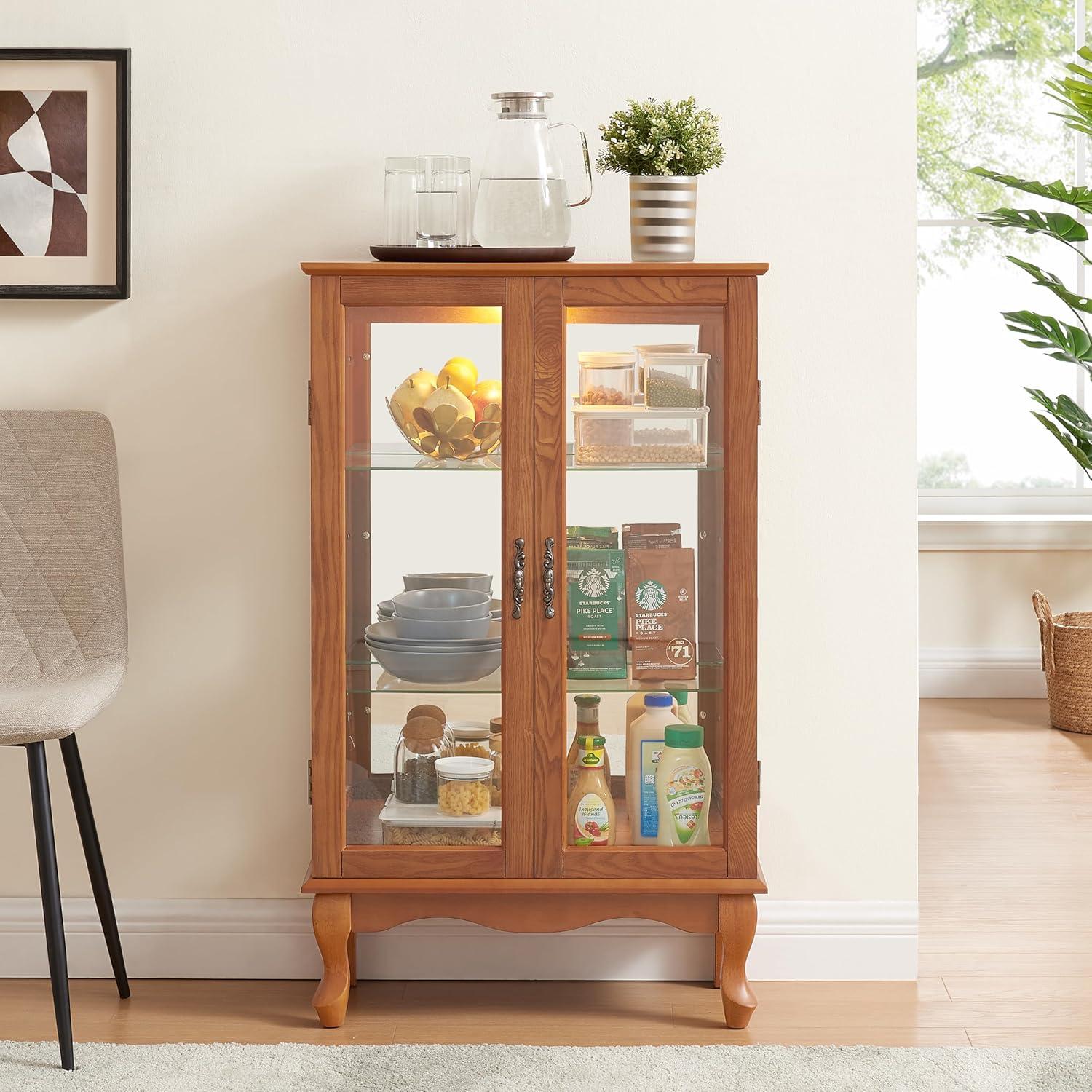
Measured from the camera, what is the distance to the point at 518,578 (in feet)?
6.81

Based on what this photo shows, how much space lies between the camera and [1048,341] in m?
3.99

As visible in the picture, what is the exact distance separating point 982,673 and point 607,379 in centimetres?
329

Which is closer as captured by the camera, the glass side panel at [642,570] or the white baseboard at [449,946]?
the glass side panel at [642,570]

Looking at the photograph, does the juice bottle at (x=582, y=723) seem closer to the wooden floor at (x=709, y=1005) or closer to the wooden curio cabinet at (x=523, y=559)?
the wooden curio cabinet at (x=523, y=559)

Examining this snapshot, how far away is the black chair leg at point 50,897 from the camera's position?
6.51 ft

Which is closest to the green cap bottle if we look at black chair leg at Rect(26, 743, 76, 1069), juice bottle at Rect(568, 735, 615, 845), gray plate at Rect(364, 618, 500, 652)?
juice bottle at Rect(568, 735, 615, 845)

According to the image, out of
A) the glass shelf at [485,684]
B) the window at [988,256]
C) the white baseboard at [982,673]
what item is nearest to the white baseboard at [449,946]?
the glass shelf at [485,684]

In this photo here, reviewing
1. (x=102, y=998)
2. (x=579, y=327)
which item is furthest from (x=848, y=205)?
(x=102, y=998)

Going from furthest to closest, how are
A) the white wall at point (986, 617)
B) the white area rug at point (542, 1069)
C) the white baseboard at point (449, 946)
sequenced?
the white wall at point (986, 617), the white baseboard at point (449, 946), the white area rug at point (542, 1069)

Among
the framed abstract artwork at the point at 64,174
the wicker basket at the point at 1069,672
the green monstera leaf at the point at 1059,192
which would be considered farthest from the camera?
the wicker basket at the point at 1069,672

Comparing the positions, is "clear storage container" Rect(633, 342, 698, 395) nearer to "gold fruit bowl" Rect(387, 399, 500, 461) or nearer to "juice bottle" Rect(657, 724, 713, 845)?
"gold fruit bowl" Rect(387, 399, 500, 461)

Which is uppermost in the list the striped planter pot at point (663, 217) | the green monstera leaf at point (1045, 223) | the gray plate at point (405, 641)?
the green monstera leaf at point (1045, 223)

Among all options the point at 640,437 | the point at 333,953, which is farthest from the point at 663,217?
the point at 333,953

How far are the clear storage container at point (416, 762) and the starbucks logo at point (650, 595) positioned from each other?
426 millimetres
